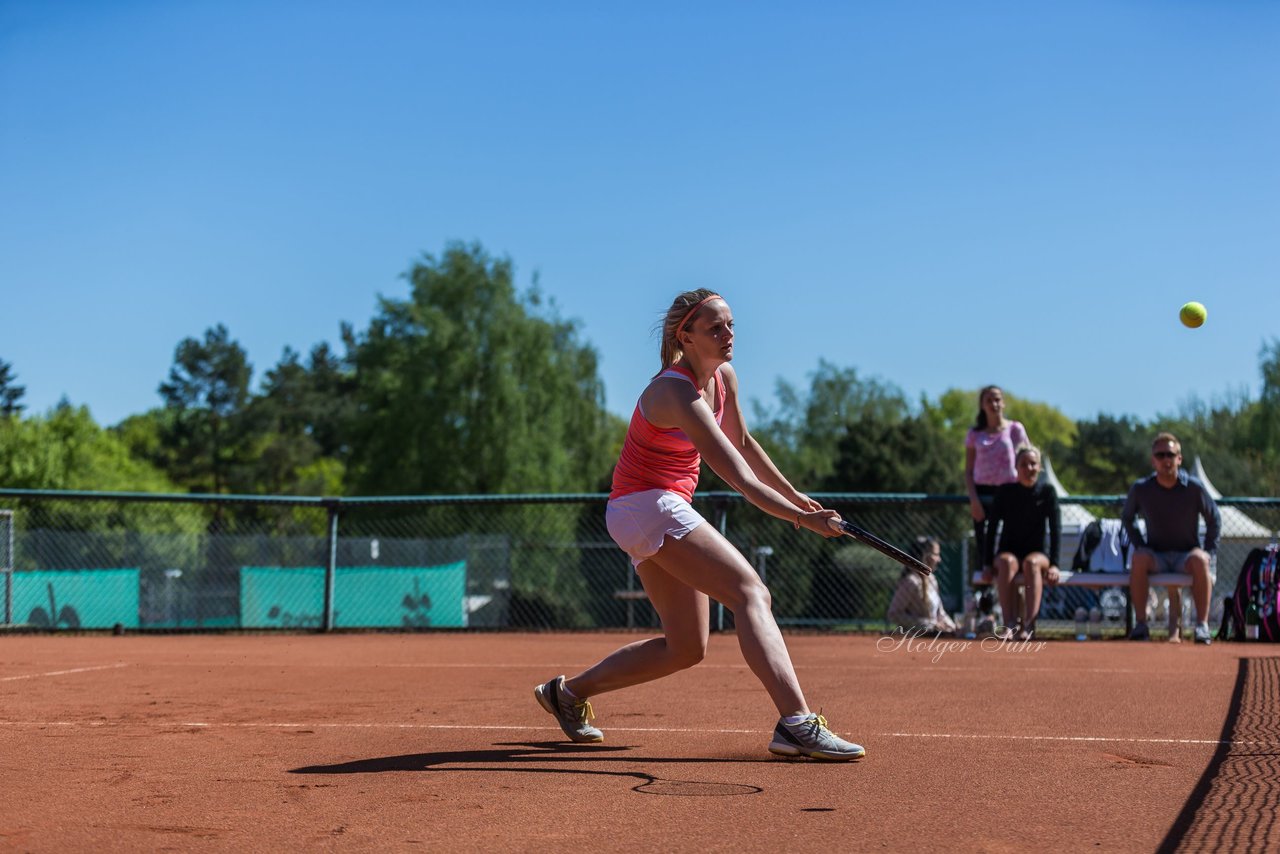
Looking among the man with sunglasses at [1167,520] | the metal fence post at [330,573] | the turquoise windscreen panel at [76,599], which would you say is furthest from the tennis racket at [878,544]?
the turquoise windscreen panel at [76,599]

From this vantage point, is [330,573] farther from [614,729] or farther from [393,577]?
[614,729]

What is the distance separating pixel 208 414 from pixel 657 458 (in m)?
90.5

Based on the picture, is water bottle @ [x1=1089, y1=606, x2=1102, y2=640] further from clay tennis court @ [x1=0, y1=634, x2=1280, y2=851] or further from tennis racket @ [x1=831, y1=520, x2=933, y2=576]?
tennis racket @ [x1=831, y1=520, x2=933, y2=576]

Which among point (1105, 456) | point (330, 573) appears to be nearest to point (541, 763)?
point (330, 573)

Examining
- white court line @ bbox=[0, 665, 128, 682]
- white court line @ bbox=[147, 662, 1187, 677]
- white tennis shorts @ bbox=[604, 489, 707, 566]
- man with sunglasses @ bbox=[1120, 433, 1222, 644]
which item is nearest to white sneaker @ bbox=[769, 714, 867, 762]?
white tennis shorts @ bbox=[604, 489, 707, 566]

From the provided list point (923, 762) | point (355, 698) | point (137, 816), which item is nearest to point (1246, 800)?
point (923, 762)

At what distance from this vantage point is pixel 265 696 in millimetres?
7582

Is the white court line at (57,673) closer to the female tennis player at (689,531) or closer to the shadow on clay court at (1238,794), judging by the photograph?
the female tennis player at (689,531)

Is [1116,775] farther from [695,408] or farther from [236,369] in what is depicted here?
[236,369]

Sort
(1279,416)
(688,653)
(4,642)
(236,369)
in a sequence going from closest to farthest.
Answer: (688,653) < (4,642) < (1279,416) < (236,369)

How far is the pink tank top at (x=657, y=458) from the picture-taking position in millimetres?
5262

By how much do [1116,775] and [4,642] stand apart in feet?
35.5

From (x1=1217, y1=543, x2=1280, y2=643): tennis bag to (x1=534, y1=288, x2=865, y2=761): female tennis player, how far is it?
7559mm

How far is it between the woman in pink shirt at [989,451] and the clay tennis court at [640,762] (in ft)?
9.67
